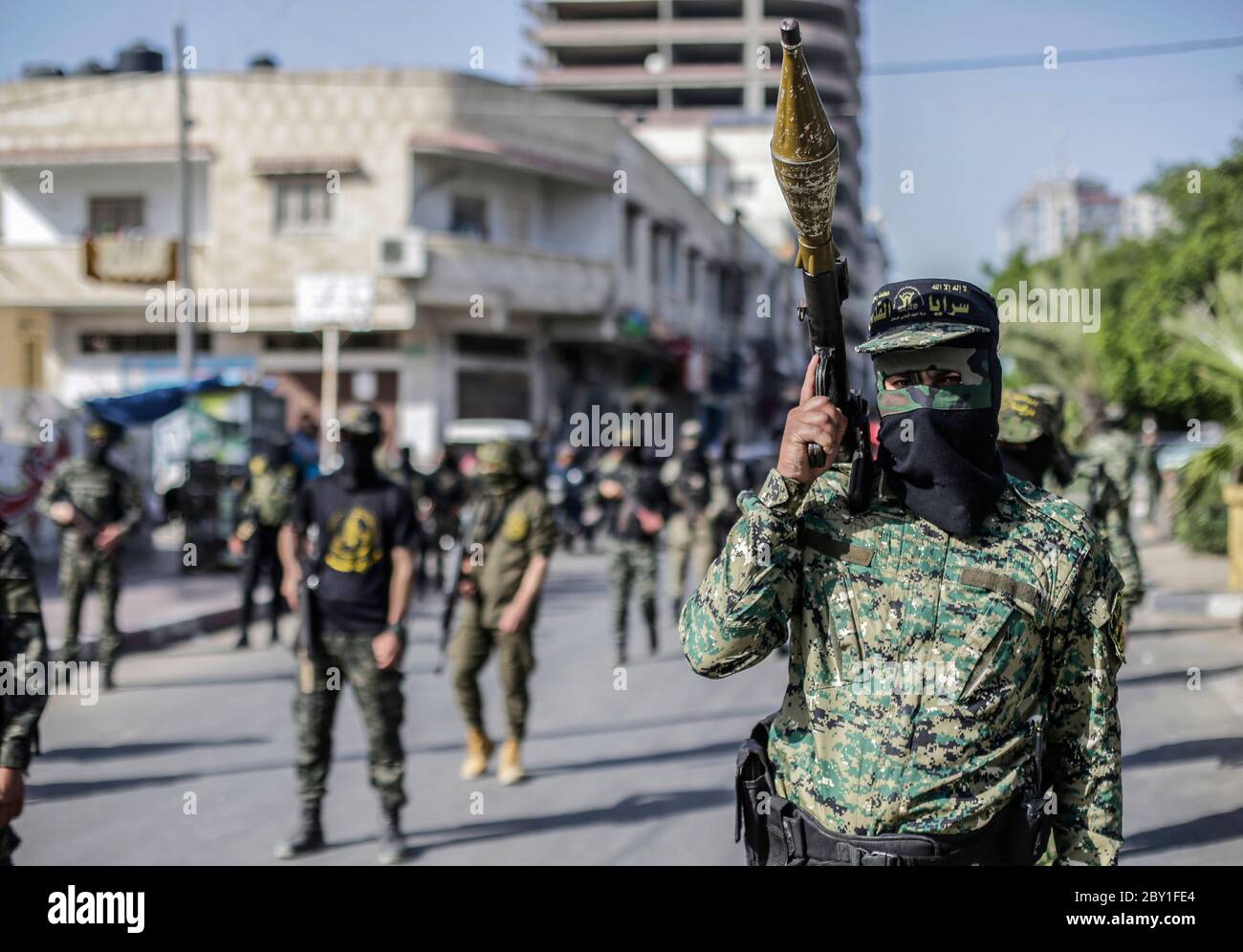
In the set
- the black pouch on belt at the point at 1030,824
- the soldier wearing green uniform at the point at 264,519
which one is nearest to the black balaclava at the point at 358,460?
the black pouch on belt at the point at 1030,824

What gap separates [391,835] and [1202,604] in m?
9.24

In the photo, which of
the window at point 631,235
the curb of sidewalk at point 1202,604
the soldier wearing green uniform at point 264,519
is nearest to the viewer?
the soldier wearing green uniform at point 264,519

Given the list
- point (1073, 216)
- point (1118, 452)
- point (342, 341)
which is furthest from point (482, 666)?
point (1073, 216)

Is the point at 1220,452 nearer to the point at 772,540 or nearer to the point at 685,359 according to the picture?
the point at 772,540

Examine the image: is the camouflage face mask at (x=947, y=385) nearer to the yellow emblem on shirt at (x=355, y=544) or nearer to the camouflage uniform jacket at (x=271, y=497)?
the yellow emblem on shirt at (x=355, y=544)

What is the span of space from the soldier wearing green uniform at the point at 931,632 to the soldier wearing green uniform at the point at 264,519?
28.6ft

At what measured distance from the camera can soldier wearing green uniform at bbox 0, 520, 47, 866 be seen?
10.1 feet

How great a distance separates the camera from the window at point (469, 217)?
Answer: 29719mm

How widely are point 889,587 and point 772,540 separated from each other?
0.27m

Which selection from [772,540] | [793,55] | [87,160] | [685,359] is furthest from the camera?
[685,359]

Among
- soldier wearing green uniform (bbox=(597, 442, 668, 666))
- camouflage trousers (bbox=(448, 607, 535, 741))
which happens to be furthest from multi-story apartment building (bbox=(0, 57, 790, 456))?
camouflage trousers (bbox=(448, 607, 535, 741))

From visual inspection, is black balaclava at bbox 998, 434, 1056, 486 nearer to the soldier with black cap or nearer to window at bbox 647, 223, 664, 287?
the soldier with black cap

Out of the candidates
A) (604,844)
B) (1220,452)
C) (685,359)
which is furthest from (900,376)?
(685,359)

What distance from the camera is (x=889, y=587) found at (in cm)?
242
